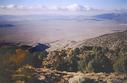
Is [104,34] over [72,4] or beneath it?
beneath

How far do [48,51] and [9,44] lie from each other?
417mm

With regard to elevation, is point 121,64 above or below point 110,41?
below

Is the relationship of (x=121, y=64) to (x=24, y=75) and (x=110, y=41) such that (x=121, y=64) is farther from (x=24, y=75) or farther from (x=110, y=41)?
(x=24, y=75)

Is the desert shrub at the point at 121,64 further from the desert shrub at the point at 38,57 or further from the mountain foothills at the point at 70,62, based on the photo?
the desert shrub at the point at 38,57

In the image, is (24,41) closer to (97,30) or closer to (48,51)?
(48,51)

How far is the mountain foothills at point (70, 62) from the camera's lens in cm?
412

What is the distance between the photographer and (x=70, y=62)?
417cm

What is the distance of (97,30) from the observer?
13.9 feet

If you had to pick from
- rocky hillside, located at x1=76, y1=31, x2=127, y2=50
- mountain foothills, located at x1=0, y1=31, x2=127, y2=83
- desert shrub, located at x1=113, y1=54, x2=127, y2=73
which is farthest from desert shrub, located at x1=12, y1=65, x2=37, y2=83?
desert shrub, located at x1=113, y1=54, x2=127, y2=73

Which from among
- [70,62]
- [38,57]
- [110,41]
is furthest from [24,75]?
[110,41]

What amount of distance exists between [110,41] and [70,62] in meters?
0.46

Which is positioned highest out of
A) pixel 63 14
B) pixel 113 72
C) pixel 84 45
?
pixel 63 14

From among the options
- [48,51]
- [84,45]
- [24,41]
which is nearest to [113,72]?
[84,45]

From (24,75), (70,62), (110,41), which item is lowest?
(24,75)
